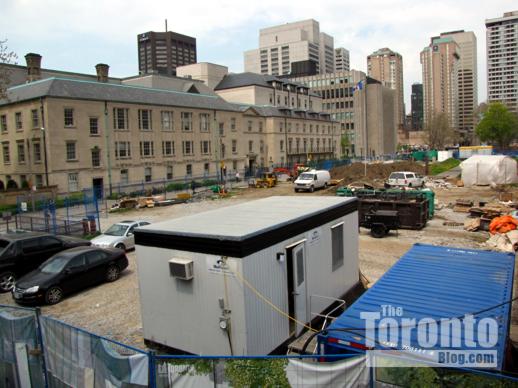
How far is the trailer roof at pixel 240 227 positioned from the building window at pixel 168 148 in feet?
148

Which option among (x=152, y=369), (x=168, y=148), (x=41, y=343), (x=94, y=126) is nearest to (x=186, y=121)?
(x=168, y=148)

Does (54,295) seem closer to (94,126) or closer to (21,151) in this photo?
(94,126)

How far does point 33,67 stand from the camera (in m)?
51.2

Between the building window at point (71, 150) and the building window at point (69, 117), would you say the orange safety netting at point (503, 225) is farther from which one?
the building window at point (69, 117)

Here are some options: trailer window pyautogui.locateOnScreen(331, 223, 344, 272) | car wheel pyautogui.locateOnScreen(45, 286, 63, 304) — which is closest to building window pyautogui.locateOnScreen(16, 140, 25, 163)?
car wheel pyautogui.locateOnScreen(45, 286, 63, 304)

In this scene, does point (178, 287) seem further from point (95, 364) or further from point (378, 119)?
point (378, 119)

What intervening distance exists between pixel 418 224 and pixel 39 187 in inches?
1356

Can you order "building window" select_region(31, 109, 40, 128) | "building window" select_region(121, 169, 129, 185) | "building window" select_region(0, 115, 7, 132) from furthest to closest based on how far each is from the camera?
1. "building window" select_region(121, 169, 129, 185)
2. "building window" select_region(0, 115, 7, 132)
3. "building window" select_region(31, 109, 40, 128)

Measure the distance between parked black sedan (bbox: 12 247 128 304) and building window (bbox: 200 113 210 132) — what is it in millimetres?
45422

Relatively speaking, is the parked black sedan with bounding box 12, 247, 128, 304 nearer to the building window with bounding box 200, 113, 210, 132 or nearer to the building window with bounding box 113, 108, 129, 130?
the building window with bounding box 113, 108, 129, 130

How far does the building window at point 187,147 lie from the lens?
193 feet

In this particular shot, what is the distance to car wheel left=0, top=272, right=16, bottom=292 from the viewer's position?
52.7 feet

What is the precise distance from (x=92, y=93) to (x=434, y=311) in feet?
152

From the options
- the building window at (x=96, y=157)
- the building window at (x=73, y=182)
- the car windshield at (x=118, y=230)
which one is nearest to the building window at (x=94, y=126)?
the building window at (x=96, y=157)
